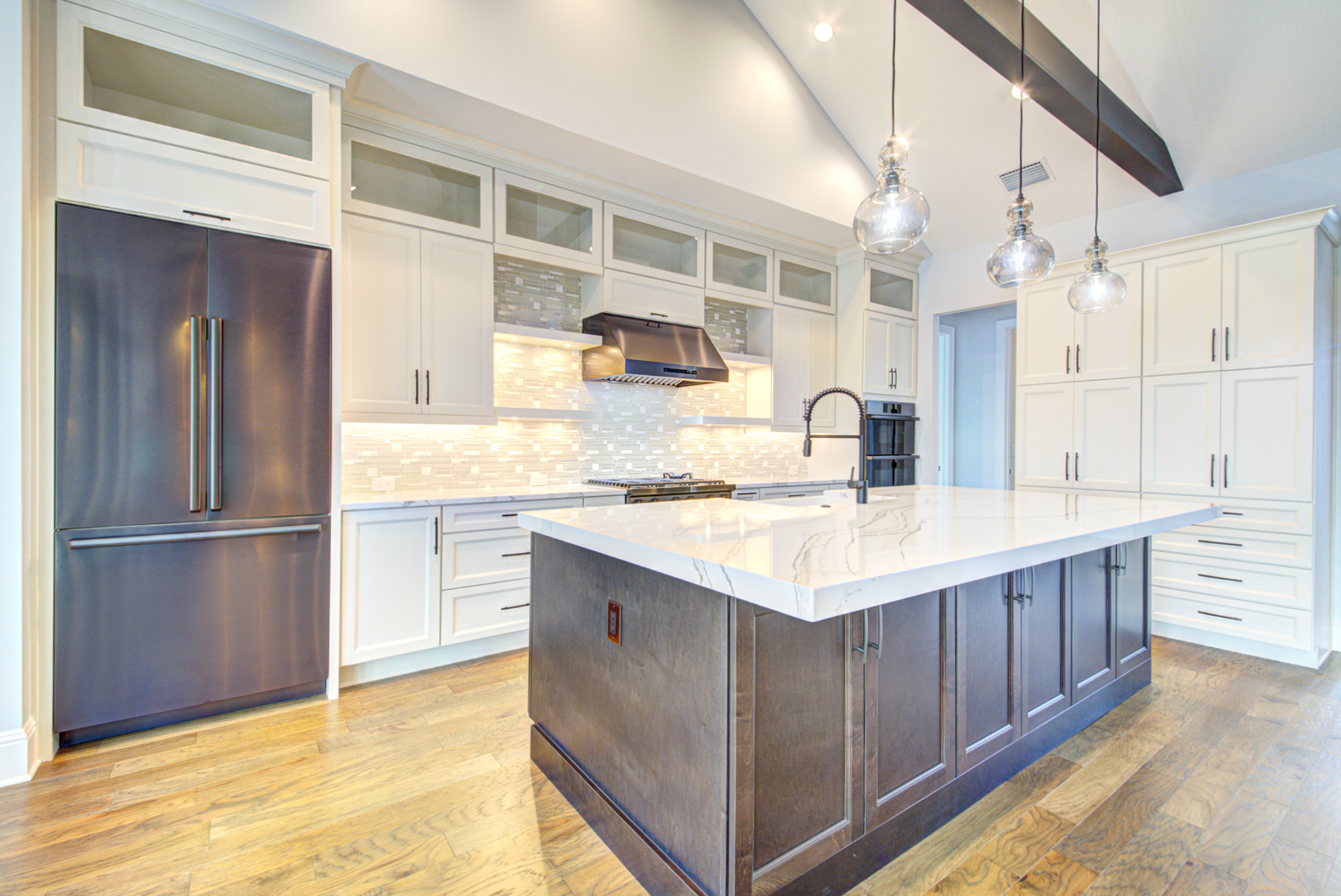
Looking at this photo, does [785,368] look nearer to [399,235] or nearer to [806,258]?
[806,258]

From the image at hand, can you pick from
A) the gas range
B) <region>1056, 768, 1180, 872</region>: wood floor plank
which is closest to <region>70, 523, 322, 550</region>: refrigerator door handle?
the gas range

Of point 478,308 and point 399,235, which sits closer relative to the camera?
point 399,235

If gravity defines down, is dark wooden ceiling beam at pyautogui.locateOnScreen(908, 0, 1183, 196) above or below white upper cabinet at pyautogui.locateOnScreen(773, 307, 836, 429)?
above

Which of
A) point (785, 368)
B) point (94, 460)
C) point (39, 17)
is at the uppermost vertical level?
point (39, 17)

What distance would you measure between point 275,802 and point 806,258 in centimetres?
471

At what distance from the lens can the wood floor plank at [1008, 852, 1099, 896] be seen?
1.51 metres

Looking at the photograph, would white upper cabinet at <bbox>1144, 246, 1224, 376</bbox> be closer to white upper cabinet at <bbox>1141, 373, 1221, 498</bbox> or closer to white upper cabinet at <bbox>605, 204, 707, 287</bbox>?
white upper cabinet at <bbox>1141, 373, 1221, 498</bbox>

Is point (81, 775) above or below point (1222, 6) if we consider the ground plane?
below

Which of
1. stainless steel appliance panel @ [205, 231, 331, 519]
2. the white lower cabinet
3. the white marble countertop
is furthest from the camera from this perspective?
the white lower cabinet

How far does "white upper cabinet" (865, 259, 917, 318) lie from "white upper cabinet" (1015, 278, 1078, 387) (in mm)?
1091

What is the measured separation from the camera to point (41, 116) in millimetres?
2090

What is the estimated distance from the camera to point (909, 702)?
1.61 meters

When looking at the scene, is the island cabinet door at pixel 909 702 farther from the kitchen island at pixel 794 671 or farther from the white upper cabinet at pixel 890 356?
the white upper cabinet at pixel 890 356

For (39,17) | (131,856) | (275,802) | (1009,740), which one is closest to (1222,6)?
(1009,740)
